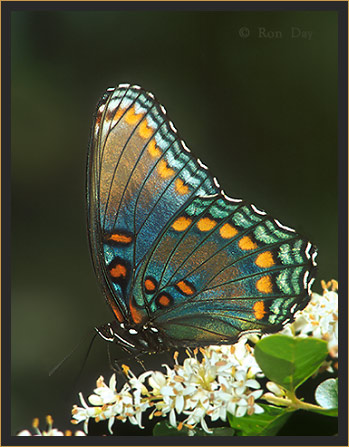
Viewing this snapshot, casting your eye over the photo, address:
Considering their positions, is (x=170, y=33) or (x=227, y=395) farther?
(x=170, y=33)

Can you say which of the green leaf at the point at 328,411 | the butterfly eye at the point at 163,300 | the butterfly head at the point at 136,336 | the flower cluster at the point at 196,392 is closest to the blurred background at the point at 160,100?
the butterfly head at the point at 136,336

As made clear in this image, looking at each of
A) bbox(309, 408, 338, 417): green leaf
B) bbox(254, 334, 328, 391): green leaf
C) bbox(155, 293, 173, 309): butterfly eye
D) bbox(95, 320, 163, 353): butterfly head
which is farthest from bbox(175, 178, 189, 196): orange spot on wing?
bbox(309, 408, 338, 417): green leaf

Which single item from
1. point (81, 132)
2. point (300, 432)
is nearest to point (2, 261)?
point (81, 132)

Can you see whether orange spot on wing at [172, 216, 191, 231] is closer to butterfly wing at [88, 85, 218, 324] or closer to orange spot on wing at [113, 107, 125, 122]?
butterfly wing at [88, 85, 218, 324]

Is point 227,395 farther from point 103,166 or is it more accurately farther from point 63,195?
point 63,195

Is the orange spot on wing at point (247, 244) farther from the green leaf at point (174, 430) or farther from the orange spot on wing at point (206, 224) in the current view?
the green leaf at point (174, 430)

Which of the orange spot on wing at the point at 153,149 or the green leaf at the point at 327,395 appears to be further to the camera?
the orange spot on wing at the point at 153,149
